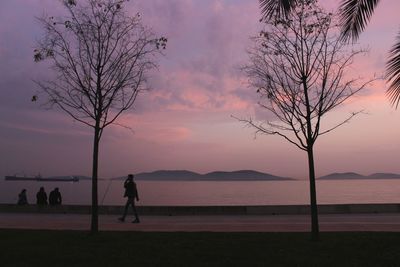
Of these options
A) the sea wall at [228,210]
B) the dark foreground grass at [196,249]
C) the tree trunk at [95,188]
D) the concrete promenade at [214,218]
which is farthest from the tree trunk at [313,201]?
the sea wall at [228,210]

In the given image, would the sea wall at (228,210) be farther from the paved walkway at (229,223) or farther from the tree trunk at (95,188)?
the tree trunk at (95,188)

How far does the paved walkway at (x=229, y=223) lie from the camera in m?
16.6

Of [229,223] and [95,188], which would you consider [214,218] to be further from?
[95,188]

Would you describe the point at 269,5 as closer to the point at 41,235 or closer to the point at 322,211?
the point at 41,235

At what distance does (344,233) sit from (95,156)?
6.92 meters

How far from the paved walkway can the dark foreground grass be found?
8.23 feet

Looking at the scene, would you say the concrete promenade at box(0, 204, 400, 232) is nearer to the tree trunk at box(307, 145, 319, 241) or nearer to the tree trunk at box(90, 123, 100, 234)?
the tree trunk at box(90, 123, 100, 234)

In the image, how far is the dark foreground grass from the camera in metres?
9.99

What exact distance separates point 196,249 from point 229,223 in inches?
A: 291

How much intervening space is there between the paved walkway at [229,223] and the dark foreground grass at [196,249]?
251 cm

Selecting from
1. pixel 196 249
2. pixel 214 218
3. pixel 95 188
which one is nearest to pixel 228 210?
pixel 214 218

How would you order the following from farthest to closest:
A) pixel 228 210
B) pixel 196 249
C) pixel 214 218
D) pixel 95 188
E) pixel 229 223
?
pixel 228 210, pixel 214 218, pixel 229 223, pixel 95 188, pixel 196 249

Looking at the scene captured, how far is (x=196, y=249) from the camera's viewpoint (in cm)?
1138

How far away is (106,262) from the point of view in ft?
32.7
